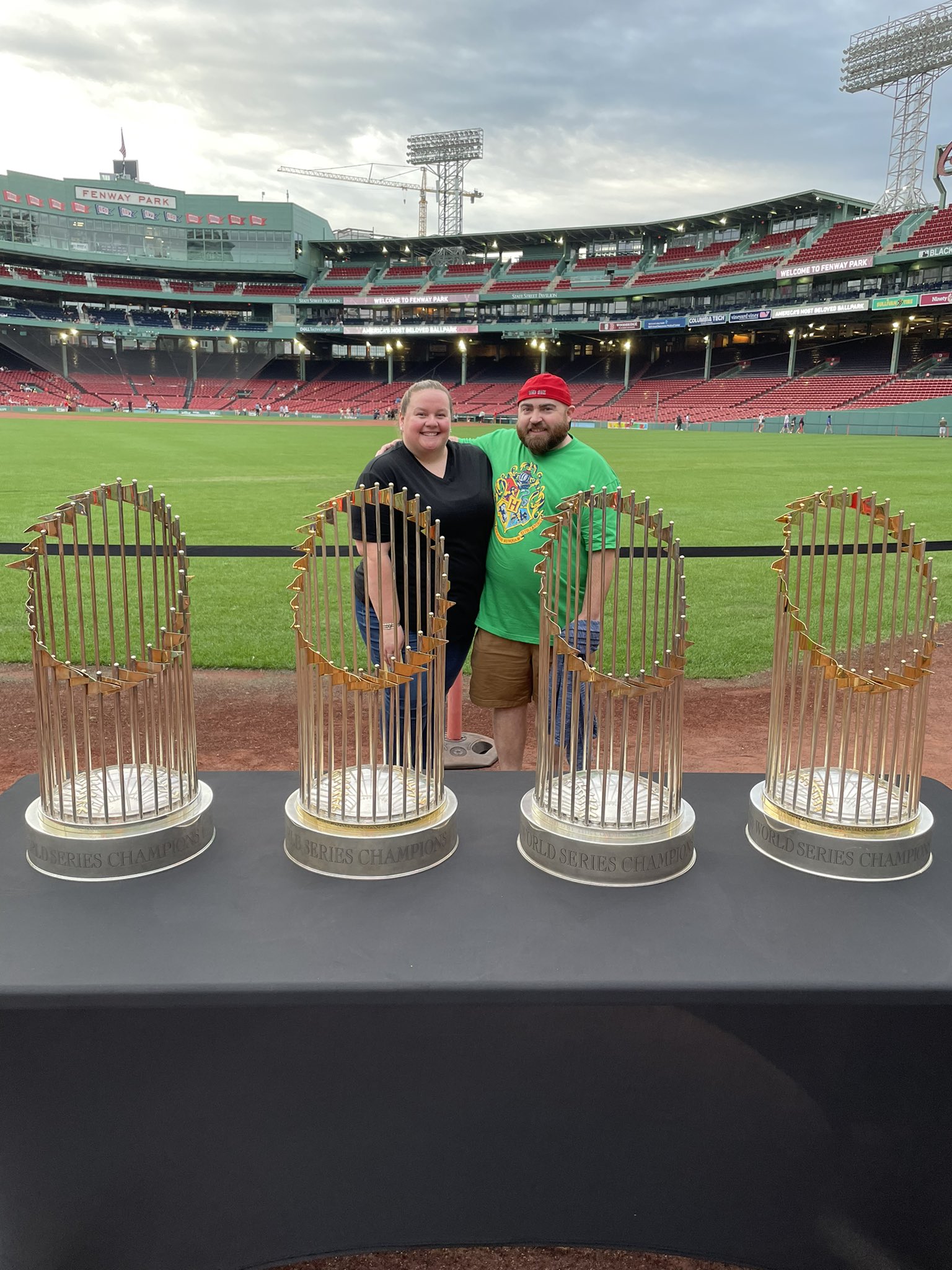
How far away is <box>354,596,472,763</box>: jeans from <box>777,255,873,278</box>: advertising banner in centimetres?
4957

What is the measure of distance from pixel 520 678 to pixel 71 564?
7572 mm

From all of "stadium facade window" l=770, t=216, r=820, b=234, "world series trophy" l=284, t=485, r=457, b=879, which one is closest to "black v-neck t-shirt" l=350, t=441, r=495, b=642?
"world series trophy" l=284, t=485, r=457, b=879

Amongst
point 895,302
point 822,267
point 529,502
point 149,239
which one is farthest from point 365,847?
point 149,239

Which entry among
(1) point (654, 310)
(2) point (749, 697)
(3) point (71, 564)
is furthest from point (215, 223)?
(2) point (749, 697)

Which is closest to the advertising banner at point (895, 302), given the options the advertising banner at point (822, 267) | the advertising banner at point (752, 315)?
the advertising banner at point (822, 267)

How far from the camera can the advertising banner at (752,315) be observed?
49.1 meters

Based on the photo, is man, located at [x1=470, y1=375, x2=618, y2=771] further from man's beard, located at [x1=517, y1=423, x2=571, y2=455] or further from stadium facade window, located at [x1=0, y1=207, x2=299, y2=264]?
stadium facade window, located at [x1=0, y1=207, x2=299, y2=264]

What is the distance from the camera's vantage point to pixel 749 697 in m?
6.49

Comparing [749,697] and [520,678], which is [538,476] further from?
[749,697]

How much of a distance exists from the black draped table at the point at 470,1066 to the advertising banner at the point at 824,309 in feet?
164

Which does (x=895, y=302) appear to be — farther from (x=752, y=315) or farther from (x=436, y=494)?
(x=436, y=494)

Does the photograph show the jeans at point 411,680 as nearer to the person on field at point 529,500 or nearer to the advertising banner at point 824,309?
the person on field at point 529,500

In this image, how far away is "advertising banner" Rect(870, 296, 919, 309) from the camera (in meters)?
41.7

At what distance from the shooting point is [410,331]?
6366 centimetres
